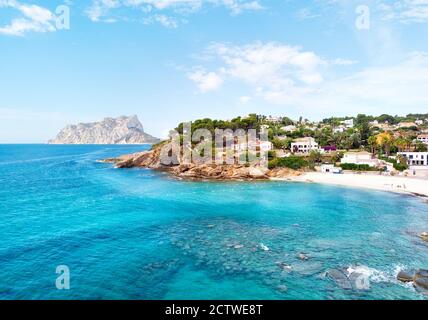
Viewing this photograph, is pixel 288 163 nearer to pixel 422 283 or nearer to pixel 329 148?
pixel 329 148

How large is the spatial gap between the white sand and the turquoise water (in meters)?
6.36

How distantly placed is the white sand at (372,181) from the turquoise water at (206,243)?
20.9 feet

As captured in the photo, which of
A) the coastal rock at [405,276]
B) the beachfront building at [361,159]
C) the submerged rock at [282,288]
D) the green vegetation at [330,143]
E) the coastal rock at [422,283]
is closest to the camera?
the submerged rock at [282,288]

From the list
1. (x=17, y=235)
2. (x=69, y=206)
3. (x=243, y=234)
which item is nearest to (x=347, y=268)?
(x=243, y=234)

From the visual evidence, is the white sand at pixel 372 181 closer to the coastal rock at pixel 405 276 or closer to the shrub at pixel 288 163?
the shrub at pixel 288 163

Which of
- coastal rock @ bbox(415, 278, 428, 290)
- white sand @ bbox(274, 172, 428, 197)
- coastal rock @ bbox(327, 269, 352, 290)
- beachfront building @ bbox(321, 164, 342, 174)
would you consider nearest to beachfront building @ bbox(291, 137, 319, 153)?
beachfront building @ bbox(321, 164, 342, 174)

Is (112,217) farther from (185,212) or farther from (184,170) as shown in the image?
(184,170)

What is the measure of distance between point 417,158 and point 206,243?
2799 inches

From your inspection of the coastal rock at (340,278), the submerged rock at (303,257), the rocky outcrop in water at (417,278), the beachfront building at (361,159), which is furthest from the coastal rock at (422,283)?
the beachfront building at (361,159)

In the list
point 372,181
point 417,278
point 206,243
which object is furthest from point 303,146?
point 417,278

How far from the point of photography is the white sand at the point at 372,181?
182 ft

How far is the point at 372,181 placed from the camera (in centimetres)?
6191

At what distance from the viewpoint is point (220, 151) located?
259ft

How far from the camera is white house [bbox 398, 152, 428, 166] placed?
74.8 meters
